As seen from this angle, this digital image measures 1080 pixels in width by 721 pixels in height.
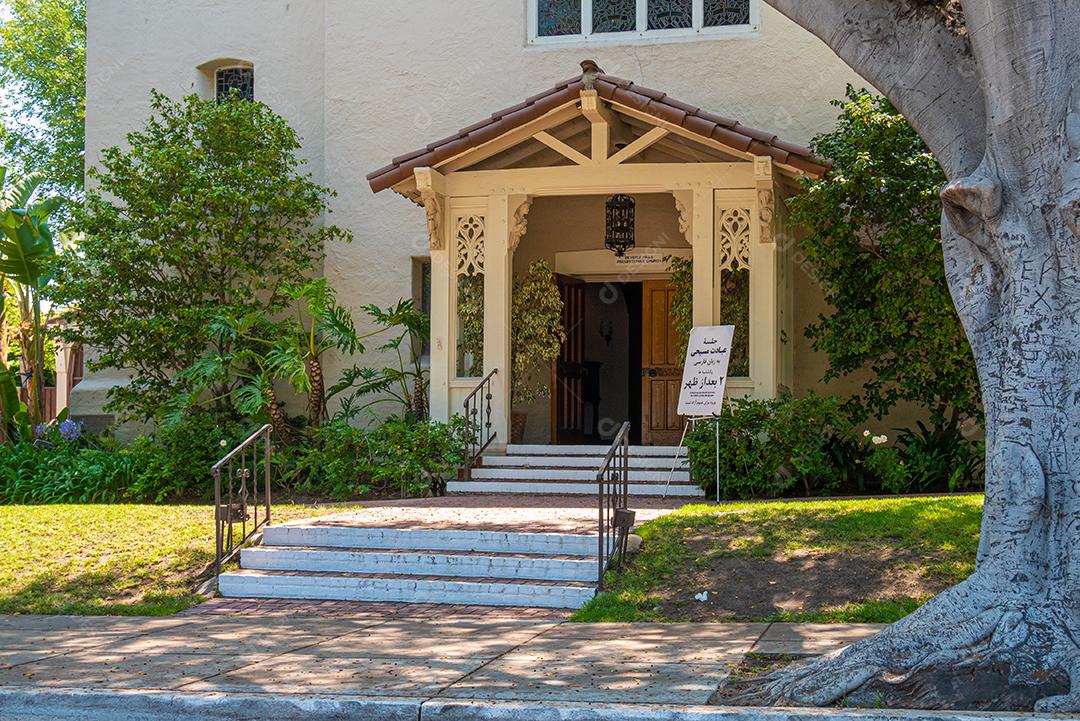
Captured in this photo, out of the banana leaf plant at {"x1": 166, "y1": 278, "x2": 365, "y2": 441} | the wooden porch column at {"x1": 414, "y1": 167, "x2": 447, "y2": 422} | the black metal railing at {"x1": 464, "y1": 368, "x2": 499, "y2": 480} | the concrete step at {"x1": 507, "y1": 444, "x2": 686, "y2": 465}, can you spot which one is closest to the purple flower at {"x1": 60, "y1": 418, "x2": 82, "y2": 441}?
the banana leaf plant at {"x1": 166, "y1": 278, "x2": 365, "y2": 441}

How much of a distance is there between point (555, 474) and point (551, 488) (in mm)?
284

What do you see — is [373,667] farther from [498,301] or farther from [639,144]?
[639,144]

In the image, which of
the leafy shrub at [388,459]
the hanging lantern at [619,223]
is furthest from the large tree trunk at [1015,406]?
the hanging lantern at [619,223]

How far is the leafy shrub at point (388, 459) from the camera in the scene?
14.0 m

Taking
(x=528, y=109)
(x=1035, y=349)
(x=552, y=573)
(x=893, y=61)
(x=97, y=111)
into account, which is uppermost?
(x=97, y=111)

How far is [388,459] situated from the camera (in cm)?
1427

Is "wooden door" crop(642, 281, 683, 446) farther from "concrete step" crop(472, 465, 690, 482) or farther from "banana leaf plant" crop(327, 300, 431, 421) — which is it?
"banana leaf plant" crop(327, 300, 431, 421)

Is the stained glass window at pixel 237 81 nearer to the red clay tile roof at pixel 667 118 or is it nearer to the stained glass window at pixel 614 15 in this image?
the stained glass window at pixel 614 15

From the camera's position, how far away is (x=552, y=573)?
32.4ft

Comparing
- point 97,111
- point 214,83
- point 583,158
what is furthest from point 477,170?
point 97,111

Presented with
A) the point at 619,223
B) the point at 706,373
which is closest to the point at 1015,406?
the point at 706,373

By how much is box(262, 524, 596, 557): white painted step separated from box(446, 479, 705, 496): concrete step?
3.18m

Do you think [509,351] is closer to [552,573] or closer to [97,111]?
[552,573]

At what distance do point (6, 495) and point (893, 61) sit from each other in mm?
12824
